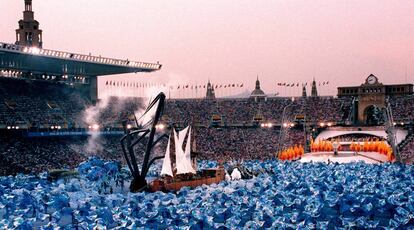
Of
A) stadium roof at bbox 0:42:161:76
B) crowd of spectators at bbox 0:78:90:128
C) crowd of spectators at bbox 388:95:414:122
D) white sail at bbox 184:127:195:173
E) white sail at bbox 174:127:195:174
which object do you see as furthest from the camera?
crowd of spectators at bbox 388:95:414:122

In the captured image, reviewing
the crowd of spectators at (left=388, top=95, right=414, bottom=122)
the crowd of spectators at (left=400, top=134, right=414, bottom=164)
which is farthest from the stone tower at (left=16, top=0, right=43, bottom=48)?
the crowd of spectators at (left=400, top=134, right=414, bottom=164)

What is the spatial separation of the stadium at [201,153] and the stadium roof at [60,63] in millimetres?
178

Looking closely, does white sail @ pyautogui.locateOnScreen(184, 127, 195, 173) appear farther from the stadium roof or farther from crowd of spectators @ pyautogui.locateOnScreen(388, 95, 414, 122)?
crowd of spectators @ pyautogui.locateOnScreen(388, 95, 414, 122)

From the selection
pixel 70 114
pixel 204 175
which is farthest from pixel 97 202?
pixel 70 114

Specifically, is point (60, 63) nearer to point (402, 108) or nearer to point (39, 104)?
point (39, 104)

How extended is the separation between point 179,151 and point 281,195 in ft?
35.8

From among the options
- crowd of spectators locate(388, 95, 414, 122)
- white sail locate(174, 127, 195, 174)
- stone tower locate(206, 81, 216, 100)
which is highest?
stone tower locate(206, 81, 216, 100)

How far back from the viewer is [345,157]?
69.3 metres

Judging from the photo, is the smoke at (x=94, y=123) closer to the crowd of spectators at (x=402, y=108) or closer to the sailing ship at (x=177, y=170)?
the sailing ship at (x=177, y=170)

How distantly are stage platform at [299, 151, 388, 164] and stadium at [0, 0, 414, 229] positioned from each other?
0.81 feet

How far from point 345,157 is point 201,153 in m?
21.2

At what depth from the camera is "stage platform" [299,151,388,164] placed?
68.1 metres

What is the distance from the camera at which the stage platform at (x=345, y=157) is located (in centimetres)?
6806

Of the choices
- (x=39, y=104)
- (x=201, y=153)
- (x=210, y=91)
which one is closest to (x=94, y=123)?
(x=39, y=104)
